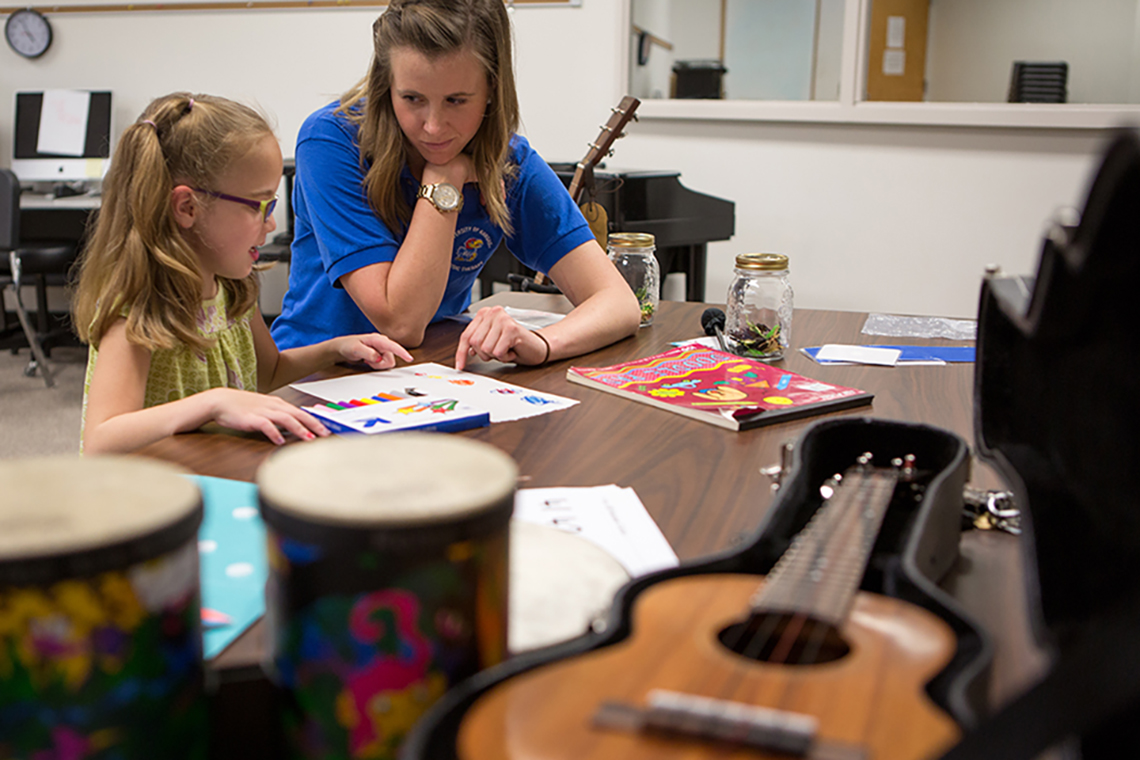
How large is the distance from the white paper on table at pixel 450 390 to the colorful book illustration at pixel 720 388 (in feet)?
0.33

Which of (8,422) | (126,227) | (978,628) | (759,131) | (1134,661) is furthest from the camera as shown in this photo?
(759,131)

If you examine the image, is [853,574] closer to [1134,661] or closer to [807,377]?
[1134,661]

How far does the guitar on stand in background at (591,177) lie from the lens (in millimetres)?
1956

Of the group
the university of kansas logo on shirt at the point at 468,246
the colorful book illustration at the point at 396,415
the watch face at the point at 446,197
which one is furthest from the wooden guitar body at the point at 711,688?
the university of kansas logo on shirt at the point at 468,246

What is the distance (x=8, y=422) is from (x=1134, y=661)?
4.02 meters

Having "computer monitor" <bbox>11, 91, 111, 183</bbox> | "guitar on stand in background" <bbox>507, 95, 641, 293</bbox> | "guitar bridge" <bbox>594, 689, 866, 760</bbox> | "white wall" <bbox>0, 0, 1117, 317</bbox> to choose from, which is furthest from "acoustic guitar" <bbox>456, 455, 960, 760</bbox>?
"computer monitor" <bbox>11, 91, 111, 183</bbox>

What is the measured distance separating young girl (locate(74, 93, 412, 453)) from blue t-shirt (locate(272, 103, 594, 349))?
0.17 m

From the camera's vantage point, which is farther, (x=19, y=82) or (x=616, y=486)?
(x=19, y=82)

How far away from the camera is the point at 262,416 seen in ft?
3.25

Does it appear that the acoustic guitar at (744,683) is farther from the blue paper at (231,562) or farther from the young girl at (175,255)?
the young girl at (175,255)

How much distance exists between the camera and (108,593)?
352 mm

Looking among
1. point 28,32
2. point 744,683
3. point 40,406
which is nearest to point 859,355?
point 744,683

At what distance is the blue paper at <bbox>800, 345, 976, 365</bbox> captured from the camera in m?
1.41

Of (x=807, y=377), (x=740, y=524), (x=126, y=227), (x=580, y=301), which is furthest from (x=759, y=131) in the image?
(x=740, y=524)
